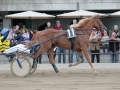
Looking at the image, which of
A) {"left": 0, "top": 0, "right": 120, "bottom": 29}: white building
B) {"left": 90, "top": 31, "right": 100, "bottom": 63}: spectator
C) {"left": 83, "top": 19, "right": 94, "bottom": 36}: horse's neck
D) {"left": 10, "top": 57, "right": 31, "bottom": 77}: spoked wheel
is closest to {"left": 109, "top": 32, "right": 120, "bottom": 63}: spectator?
{"left": 90, "top": 31, "right": 100, "bottom": 63}: spectator

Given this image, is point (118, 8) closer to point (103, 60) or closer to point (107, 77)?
point (103, 60)

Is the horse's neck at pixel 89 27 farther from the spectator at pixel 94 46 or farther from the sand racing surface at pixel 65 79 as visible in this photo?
the spectator at pixel 94 46

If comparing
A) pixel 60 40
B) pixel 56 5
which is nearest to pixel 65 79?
pixel 60 40

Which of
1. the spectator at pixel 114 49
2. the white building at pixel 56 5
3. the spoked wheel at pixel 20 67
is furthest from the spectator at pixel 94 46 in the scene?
the white building at pixel 56 5

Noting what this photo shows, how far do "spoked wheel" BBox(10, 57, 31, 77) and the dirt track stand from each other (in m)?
0.20

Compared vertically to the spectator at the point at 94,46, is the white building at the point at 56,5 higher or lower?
higher

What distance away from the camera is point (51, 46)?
13414mm

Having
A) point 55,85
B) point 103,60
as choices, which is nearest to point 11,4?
point 103,60

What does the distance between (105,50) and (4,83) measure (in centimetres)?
720

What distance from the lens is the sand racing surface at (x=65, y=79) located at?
1053 cm

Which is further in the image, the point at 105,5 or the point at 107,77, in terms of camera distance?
the point at 105,5

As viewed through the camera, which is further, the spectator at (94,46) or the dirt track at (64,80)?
the spectator at (94,46)

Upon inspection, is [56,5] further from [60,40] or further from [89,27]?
[60,40]

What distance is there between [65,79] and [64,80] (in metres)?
0.25
